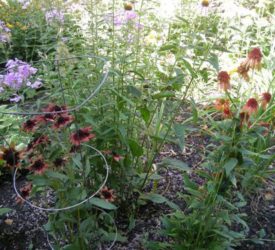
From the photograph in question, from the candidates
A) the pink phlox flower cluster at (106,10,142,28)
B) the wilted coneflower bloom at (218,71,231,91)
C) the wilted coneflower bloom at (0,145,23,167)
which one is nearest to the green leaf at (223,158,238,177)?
the wilted coneflower bloom at (218,71,231,91)

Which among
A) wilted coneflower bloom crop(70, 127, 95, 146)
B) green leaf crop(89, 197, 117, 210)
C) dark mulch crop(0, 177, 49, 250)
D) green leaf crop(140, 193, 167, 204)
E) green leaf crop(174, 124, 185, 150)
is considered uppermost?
wilted coneflower bloom crop(70, 127, 95, 146)

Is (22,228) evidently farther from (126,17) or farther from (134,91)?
(126,17)

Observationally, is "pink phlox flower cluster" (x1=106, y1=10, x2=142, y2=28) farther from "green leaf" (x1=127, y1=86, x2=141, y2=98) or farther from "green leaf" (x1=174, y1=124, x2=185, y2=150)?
"green leaf" (x1=174, y1=124, x2=185, y2=150)

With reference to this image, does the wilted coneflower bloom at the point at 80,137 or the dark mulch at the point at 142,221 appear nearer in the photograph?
the wilted coneflower bloom at the point at 80,137

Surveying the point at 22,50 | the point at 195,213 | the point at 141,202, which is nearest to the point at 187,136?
the point at 141,202

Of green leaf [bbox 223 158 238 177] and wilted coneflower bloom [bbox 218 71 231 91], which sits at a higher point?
wilted coneflower bloom [bbox 218 71 231 91]

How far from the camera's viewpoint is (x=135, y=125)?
6.22 feet

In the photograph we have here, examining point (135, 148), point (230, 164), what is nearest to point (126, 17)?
point (135, 148)

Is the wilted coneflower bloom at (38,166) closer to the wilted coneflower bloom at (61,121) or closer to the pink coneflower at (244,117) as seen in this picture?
the wilted coneflower bloom at (61,121)

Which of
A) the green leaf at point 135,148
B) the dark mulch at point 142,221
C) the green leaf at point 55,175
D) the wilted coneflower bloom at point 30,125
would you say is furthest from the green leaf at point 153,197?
the wilted coneflower bloom at point 30,125

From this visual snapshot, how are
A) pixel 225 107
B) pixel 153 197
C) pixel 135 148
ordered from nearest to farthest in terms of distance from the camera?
1. pixel 225 107
2. pixel 135 148
3. pixel 153 197

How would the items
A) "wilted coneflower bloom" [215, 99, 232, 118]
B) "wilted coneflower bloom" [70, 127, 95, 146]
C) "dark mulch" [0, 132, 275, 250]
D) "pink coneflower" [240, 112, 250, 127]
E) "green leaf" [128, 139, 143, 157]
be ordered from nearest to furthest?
"wilted coneflower bloom" [70, 127, 95, 146]
"pink coneflower" [240, 112, 250, 127]
"wilted coneflower bloom" [215, 99, 232, 118]
"green leaf" [128, 139, 143, 157]
"dark mulch" [0, 132, 275, 250]

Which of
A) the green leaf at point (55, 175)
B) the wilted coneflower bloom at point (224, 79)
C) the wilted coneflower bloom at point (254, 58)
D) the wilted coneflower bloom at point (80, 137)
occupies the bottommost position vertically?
the green leaf at point (55, 175)

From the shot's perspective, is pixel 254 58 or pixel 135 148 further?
pixel 135 148
